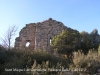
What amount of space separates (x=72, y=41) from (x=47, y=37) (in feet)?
14.3

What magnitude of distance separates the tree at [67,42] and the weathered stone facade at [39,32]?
340 cm

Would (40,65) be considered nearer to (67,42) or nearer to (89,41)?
(67,42)

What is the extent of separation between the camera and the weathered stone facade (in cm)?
1723

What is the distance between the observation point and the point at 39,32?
17.4 meters

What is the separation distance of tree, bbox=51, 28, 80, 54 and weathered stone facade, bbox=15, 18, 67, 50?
3.40 metres

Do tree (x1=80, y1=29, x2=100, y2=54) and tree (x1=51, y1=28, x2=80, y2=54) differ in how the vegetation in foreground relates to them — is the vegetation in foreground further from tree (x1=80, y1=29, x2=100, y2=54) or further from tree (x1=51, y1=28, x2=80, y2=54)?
tree (x1=80, y1=29, x2=100, y2=54)

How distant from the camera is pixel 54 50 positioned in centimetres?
1390

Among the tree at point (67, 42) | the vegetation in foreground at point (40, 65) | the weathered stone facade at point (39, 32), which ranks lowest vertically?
the vegetation in foreground at point (40, 65)

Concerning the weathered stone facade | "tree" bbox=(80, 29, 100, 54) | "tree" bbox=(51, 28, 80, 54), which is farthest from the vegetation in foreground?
the weathered stone facade

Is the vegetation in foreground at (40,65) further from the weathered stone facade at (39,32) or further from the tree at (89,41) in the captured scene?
the weathered stone facade at (39,32)

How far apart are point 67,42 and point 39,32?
15.7 feet

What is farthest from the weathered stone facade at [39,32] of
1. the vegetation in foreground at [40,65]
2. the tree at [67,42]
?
the vegetation in foreground at [40,65]

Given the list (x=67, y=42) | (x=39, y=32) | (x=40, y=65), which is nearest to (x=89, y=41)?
(x=67, y=42)

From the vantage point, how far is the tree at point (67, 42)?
13230mm
